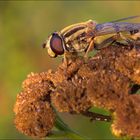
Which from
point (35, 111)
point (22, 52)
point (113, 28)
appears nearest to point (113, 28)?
point (113, 28)

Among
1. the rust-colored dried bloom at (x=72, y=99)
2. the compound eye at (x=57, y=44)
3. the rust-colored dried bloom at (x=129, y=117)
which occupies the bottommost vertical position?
the rust-colored dried bloom at (x=129, y=117)

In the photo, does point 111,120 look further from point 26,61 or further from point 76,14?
point 76,14

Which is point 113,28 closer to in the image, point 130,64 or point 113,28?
point 113,28

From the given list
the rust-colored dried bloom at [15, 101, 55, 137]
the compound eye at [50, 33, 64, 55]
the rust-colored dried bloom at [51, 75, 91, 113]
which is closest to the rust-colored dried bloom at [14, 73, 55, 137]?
the rust-colored dried bloom at [15, 101, 55, 137]

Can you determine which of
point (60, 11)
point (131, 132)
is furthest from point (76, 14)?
point (131, 132)

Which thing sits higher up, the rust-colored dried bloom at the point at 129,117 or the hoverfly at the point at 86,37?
the hoverfly at the point at 86,37

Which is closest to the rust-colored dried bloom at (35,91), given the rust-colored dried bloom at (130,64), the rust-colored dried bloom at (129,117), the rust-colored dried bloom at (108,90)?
the rust-colored dried bloom at (108,90)

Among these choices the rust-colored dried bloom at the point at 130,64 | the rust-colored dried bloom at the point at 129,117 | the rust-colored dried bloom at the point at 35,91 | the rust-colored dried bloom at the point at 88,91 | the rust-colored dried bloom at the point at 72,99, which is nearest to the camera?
the rust-colored dried bloom at the point at 129,117

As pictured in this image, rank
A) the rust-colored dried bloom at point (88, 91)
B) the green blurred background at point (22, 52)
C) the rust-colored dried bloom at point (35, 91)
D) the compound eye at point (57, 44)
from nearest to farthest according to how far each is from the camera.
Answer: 1. the rust-colored dried bloom at point (88, 91)
2. the rust-colored dried bloom at point (35, 91)
3. the compound eye at point (57, 44)
4. the green blurred background at point (22, 52)

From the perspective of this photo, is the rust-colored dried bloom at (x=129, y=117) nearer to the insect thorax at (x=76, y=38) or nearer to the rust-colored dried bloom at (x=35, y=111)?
the rust-colored dried bloom at (x=35, y=111)
